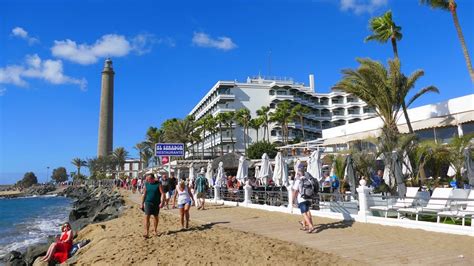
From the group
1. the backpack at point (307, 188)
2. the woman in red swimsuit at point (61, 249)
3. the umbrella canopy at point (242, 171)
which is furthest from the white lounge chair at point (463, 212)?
the umbrella canopy at point (242, 171)

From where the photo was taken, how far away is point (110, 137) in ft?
384

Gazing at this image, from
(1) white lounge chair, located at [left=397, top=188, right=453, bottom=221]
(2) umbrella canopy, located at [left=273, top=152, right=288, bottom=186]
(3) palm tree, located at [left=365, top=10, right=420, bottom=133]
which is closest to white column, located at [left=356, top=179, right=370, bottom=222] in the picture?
(1) white lounge chair, located at [left=397, top=188, right=453, bottom=221]

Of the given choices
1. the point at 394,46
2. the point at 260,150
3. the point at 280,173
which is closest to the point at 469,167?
the point at 280,173

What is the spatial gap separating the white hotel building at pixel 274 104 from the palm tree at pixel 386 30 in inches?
1791

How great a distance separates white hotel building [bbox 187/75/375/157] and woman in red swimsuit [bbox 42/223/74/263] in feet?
202

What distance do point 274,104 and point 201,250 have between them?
69.2m

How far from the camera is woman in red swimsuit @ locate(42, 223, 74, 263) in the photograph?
1161cm

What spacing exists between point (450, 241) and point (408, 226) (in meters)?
1.85

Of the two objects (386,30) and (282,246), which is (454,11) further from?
(282,246)

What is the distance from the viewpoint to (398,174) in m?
13.8

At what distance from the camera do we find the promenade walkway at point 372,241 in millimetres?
7453

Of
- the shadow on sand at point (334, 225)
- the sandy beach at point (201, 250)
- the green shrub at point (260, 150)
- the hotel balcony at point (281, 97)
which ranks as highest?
the hotel balcony at point (281, 97)

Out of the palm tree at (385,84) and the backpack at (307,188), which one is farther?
the palm tree at (385,84)

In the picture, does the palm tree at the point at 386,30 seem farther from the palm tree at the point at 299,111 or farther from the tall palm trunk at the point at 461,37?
the palm tree at the point at 299,111
